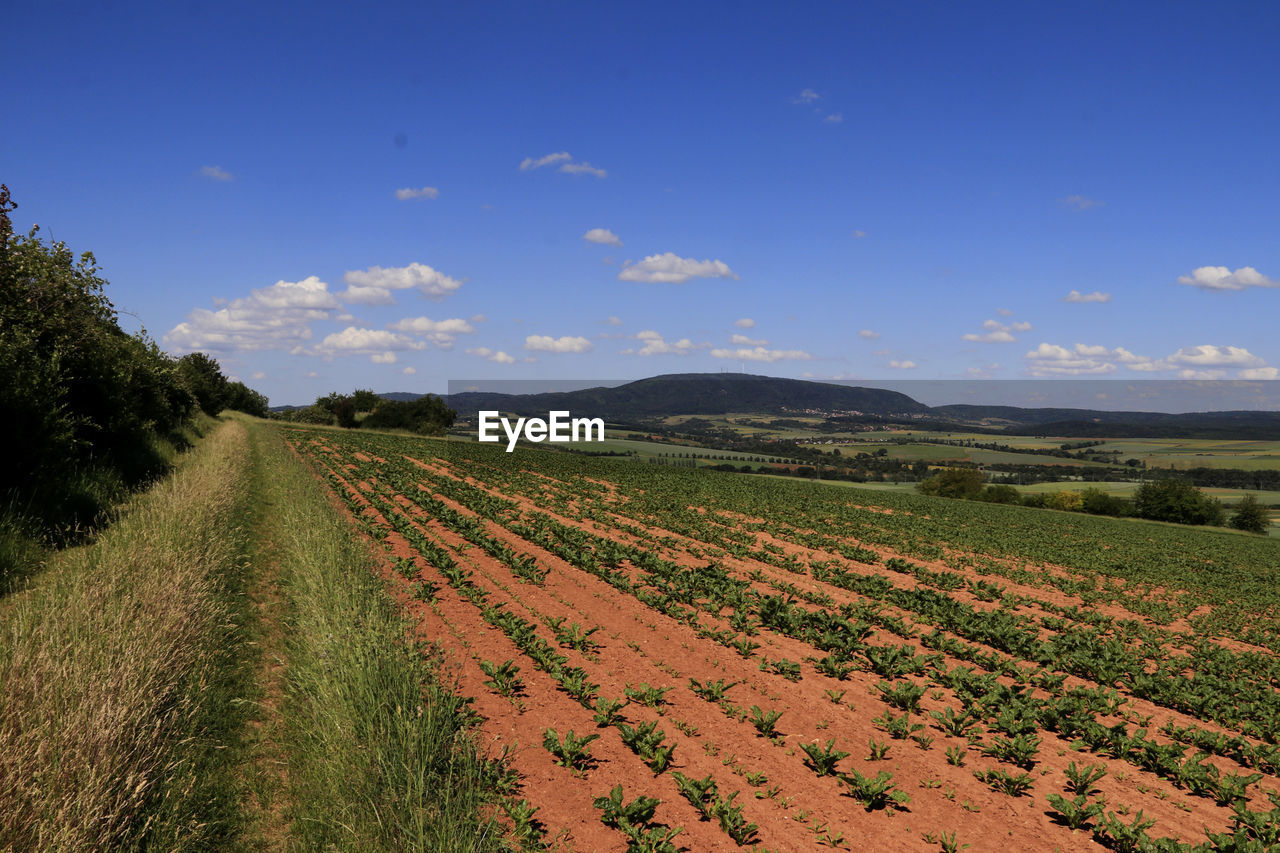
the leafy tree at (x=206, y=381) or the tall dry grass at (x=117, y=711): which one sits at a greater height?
the leafy tree at (x=206, y=381)

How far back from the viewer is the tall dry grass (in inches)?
152

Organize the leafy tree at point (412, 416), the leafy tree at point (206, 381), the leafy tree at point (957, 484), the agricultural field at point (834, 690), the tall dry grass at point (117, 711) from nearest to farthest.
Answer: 1. the tall dry grass at point (117, 711)
2. the agricultural field at point (834, 690)
3. the leafy tree at point (206, 381)
4. the leafy tree at point (957, 484)
5. the leafy tree at point (412, 416)

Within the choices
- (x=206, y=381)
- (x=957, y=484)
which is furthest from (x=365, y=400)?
(x=957, y=484)

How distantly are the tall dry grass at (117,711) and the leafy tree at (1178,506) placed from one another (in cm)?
7652

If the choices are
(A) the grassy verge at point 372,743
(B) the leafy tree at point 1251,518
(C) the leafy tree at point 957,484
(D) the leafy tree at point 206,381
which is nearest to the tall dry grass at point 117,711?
(A) the grassy verge at point 372,743

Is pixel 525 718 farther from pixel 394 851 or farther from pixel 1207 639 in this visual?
pixel 1207 639

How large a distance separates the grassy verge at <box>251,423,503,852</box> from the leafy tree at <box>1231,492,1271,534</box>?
74852 mm

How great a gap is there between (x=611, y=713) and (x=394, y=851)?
3.42 meters

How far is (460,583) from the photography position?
1213cm

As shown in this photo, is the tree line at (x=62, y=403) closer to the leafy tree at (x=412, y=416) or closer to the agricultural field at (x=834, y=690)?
the agricultural field at (x=834, y=690)

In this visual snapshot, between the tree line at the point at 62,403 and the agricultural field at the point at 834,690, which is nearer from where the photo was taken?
the agricultural field at the point at 834,690

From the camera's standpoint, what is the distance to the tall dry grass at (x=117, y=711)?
12.7 ft

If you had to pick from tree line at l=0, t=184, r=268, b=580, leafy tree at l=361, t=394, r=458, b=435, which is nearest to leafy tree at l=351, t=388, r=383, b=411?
leafy tree at l=361, t=394, r=458, b=435

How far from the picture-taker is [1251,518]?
55.1m
